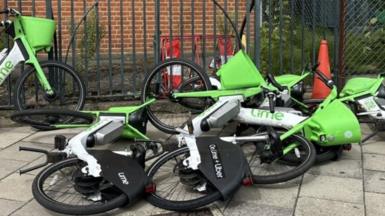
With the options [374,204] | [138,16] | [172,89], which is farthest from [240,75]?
[138,16]

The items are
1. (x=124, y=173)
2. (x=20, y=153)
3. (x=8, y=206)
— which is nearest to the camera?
(x=124, y=173)

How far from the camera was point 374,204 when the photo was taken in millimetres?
4086

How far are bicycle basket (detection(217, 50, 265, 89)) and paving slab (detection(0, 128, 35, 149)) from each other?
215 cm

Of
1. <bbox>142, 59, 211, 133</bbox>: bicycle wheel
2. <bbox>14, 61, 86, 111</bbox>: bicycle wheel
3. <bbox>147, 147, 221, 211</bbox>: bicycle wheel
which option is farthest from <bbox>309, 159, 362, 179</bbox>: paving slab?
<bbox>14, 61, 86, 111</bbox>: bicycle wheel

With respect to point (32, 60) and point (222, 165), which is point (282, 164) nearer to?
point (222, 165)

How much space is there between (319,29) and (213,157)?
4.29m

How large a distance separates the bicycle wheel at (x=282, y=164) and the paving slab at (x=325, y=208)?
24 cm

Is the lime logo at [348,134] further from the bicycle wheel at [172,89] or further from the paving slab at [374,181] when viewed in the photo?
the bicycle wheel at [172,89]

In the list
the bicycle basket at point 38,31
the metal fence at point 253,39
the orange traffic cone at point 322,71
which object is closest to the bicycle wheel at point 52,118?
the bicycle basket at point 38,31

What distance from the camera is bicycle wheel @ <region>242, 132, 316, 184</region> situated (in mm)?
4289

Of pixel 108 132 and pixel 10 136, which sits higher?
pixel 108 132

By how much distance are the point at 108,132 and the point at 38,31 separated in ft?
7.16

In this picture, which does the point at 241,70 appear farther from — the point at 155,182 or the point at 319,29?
the point at 319,29

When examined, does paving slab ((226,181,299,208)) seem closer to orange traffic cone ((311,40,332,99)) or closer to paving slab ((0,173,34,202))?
paving slab ((0,173,34,202))
